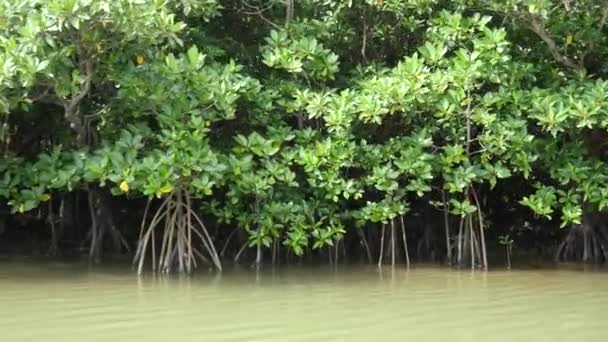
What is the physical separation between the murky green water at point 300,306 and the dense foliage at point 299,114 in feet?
1.97

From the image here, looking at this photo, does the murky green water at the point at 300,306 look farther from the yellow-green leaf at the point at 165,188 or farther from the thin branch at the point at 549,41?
the thin branch at the point at 549,41

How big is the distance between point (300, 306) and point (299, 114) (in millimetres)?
2623

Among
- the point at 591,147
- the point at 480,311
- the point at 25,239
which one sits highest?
the point at 591,147

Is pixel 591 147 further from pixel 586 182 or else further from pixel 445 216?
pixel 445 216

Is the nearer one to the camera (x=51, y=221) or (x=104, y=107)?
(x=104, y=107)

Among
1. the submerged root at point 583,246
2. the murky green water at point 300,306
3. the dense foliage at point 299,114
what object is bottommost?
the murky green water at point 300,306

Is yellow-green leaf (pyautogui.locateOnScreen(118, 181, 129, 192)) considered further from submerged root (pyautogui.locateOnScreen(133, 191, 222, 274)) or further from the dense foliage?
submerged root (pyautogui.locateOnScreen(133, 191, 222, 274))

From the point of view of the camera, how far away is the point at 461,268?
7352 mm

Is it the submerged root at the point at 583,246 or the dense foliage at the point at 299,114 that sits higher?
the dense foliage at the point at 299,114

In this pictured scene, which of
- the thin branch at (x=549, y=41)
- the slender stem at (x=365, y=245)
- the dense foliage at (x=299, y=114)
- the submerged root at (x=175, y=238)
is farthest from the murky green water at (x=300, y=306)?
the thin branch at (x=549, y=41)

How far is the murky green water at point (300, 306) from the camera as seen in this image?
4180 mm

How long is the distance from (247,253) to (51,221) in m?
1.94

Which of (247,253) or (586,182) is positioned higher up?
(586,182)

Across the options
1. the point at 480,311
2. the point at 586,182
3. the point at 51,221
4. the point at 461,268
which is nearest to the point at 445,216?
the point at 461,268
